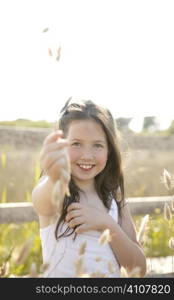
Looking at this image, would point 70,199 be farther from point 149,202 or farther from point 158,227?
point 158,227

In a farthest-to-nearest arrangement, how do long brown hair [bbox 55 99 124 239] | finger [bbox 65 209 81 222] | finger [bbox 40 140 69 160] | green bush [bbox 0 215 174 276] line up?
green bush [bbox 0 215 174 276] → long brown hair [bbox 55 99 124 239] → finger [bbox 65 209 81 222] → finger [bbox 40 140 69 160]

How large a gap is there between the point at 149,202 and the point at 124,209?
115cm

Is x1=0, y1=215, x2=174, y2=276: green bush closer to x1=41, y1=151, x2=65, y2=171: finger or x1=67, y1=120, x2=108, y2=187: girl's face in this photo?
x1=67, y1=120, x2=108, y2=187: girl's face

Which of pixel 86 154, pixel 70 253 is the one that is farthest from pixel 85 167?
pixel 70 253

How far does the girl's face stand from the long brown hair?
0.14 ft

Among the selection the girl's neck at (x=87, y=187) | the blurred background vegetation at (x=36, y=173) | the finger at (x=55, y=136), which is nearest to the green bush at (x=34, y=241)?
the blurred background vegetation at (x=36, y=173)

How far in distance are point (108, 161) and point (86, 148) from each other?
414mm

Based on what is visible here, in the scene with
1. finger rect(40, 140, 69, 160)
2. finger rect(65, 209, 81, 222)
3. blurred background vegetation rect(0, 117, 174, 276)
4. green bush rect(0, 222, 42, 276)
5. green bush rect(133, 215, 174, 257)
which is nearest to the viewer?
finger rect(40, 140, 69, 160)

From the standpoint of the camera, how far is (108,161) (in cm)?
302

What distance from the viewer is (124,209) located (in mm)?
3039

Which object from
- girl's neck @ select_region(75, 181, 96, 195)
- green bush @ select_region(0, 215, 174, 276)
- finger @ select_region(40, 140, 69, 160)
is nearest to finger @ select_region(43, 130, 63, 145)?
finger @ select_region(40, 140, 69, 160)

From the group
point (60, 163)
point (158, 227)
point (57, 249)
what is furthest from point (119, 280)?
point (158, 227)

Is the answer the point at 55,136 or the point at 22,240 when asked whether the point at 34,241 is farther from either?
A: the point at 55,136

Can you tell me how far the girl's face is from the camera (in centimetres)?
262
